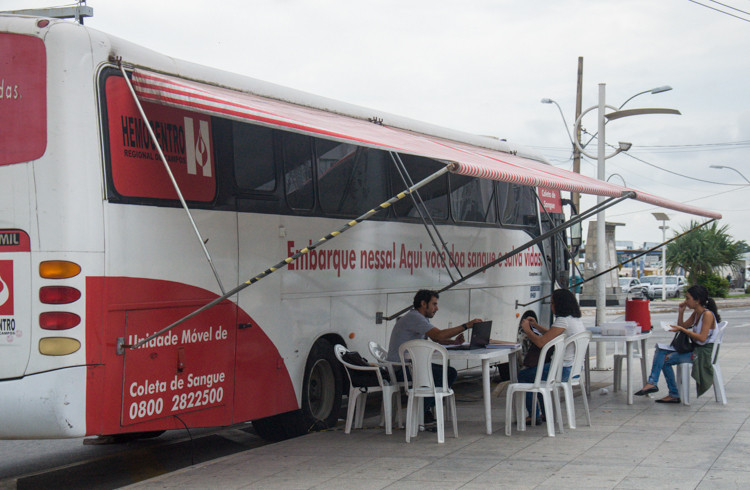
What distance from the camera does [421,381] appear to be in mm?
8805

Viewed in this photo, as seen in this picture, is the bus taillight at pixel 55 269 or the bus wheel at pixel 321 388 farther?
the bus wheel at pixel 321 388

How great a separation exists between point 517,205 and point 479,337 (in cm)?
513

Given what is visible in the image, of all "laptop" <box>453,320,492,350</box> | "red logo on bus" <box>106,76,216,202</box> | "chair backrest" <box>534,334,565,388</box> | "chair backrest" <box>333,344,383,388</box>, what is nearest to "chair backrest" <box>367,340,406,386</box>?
"chair backrest" <box>333,344,383,388</box>

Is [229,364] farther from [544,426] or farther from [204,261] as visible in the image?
[544,426]

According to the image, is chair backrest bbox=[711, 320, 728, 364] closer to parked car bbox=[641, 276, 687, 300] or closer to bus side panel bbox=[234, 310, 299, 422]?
bus side panel bbox=[234, 310, 299, 422]

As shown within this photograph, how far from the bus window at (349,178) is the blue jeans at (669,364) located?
3.96 m

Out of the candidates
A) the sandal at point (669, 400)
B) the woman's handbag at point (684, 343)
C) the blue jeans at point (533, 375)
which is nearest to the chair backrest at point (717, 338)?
the woman's handbag at point (684, 343)

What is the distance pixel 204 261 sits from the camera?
773cm

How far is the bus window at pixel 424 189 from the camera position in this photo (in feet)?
35.6

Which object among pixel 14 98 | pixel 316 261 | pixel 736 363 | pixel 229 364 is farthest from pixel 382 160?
pixel 736 363

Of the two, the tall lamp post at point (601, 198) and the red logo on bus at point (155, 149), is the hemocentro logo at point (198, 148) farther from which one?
the tall lamp post at point (601, 198)

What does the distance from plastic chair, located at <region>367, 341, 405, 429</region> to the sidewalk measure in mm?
208

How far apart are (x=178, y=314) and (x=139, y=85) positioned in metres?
1.89

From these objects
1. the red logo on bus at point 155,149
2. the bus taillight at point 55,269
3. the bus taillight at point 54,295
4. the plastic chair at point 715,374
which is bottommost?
the plastic chair at point 715,374
